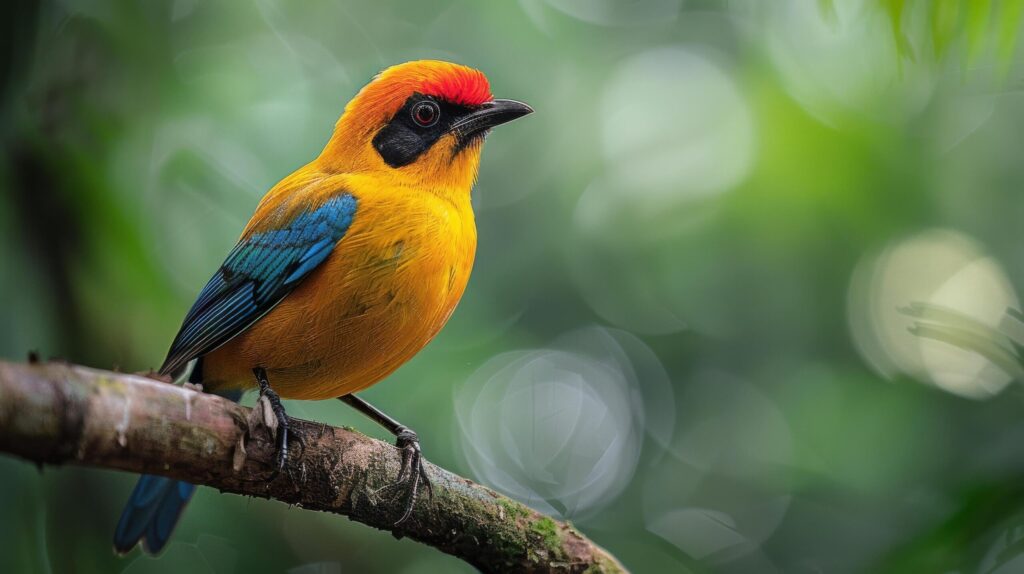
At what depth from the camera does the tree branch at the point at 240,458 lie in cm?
251

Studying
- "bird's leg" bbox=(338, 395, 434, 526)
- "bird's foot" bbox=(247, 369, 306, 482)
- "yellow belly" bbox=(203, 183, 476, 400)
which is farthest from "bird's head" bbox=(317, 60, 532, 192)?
"bird's foot" bbox=(247, 369, 306, 482)

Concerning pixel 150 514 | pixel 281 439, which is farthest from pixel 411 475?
pixel 150 514

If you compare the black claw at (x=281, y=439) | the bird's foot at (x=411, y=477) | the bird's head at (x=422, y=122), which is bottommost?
the bird's foot at (x=411, y=477)

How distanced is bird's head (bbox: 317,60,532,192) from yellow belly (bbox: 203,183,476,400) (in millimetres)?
429

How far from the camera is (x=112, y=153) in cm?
505

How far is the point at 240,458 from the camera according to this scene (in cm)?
318

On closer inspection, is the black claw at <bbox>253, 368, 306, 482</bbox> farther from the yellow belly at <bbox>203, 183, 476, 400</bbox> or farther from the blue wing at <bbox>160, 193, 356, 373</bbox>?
the blue wing at <bbox>160, 193, 356, 373</bbox>

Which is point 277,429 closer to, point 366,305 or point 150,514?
point 366,305

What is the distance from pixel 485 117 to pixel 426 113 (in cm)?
28

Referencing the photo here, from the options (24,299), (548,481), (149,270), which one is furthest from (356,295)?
(548,481)

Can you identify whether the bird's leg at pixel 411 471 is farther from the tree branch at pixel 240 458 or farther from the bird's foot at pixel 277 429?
the bird's foot at pixel 277 429

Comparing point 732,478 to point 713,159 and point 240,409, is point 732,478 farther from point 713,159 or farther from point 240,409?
point 240,409

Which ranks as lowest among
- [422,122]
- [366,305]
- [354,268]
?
[366,305]

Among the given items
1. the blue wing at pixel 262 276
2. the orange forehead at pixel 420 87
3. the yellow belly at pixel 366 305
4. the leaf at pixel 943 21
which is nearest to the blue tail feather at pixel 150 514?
the blue wing at pixel 262 276
